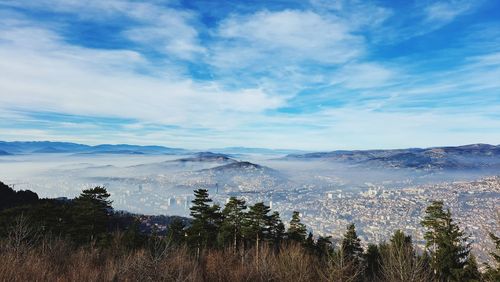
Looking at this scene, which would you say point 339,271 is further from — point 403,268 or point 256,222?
point 256,222

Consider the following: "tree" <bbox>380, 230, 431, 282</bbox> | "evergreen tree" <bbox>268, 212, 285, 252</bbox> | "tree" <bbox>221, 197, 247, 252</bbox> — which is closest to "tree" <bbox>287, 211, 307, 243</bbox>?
"evergreen tree" <bbox>268, 212, 285, 252</bbox>

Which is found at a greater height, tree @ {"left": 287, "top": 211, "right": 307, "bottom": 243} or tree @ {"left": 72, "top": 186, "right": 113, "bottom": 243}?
tree @ {"left": 72, "top": 186, "right": 113, "bottom": 243}

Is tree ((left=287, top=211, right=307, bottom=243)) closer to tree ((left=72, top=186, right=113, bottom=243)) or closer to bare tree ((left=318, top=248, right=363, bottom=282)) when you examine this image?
bare tree ((left=318, top=248, right=363, bottom=282))

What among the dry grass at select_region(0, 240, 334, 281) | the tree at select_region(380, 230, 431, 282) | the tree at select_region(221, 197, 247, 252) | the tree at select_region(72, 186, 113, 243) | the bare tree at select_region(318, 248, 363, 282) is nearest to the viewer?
the dry grass at select_region(0, 240, 334, 281)

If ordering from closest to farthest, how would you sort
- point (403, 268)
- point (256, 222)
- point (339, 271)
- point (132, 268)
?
point (132, 268)
point (339, 271)
point (403, 268)
point (256, 222)

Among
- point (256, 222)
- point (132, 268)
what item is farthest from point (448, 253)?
point (132, 268)

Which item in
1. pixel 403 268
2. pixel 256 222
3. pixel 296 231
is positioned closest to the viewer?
pixel 403 268

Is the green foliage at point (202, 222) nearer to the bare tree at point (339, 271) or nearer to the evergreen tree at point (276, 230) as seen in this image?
the evergreen tree at point (276, 230)
